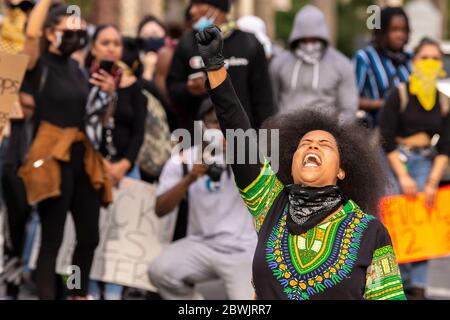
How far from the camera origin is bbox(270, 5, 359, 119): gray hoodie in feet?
31.6

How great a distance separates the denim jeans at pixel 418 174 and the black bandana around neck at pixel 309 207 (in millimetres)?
4408

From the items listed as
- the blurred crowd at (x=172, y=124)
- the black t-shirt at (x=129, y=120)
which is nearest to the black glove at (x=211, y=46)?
the blurred crowd at (x=172, y=124)

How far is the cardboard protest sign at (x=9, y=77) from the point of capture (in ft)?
23.5

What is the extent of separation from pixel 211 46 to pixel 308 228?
0.79 m

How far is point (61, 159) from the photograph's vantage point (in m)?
7.91

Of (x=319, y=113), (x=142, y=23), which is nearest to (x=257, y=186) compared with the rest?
(x=319, y=113)

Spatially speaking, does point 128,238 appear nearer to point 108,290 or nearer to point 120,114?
point 108,290

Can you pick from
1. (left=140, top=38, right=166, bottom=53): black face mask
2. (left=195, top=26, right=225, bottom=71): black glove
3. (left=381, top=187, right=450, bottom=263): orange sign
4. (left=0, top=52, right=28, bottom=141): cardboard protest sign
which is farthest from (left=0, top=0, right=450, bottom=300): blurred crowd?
(left=195, top=26, right=225, bottom=71): black glove

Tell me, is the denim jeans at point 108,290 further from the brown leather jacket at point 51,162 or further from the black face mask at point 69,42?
the black face mask at point 69,42

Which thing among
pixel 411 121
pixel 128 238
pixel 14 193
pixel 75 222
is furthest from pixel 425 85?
pixel 14 193

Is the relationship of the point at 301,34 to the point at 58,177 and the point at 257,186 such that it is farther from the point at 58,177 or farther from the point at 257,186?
the point at 257,186

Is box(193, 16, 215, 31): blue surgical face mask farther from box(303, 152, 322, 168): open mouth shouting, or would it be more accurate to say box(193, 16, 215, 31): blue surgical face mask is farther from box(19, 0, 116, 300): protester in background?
box(303, 152, 322, 168): open mouth shouting

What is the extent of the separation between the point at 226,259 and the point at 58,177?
3.76 ft
